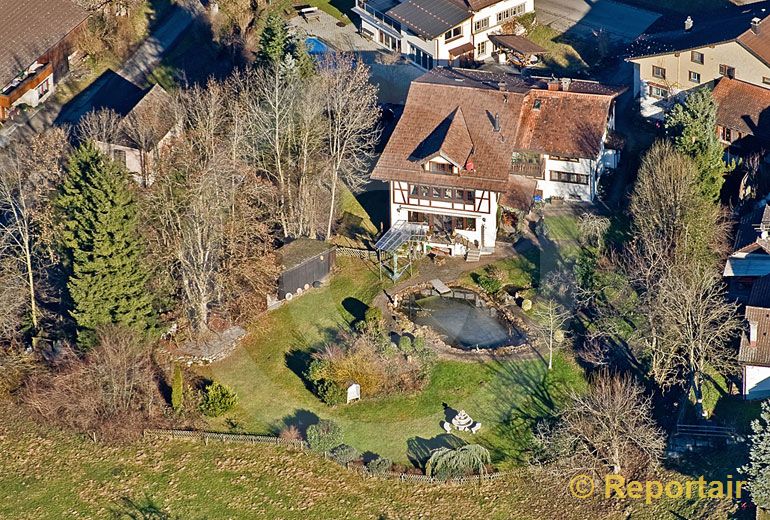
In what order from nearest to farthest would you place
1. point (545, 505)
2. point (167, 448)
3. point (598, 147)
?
point (545, 505), point (167, 448), point (598, 147)

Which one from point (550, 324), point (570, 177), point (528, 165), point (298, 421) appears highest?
point (528, 165)

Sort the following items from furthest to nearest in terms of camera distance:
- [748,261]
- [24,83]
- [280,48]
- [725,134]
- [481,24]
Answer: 1. [481,24]
2. [24,83]
3. [280,48]
4. [725,134]
5. [748,261]

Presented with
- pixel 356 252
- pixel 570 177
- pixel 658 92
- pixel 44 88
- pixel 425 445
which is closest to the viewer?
pixel 425 445

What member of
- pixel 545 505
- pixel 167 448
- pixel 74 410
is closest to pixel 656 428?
pixel 545 505

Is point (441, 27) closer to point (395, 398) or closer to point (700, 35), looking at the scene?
point (700, 35)

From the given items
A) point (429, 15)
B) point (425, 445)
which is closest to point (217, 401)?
point (425, 445)

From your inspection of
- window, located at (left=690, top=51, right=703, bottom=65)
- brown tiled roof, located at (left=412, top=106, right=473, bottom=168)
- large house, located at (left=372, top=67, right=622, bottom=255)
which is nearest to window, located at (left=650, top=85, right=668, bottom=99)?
window, located at (left=690, top=51, right=703, bottom=65)

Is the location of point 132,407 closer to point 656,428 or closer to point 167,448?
point 167,448

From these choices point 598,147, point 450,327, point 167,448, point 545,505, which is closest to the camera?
point 545,505
